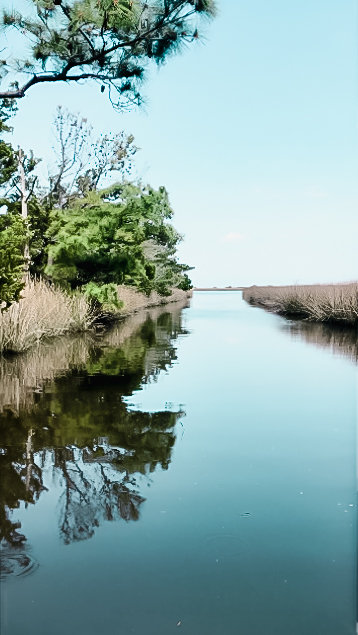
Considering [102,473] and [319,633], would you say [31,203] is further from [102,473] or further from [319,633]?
[319,633]

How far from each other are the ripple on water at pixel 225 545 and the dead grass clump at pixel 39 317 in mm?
8176

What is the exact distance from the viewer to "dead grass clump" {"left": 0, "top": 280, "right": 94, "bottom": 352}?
10.9 metres

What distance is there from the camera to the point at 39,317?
13.2 m

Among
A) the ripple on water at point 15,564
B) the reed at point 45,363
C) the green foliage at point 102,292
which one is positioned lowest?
the ripple on water at point 15,564

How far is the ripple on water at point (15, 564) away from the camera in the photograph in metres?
2.77

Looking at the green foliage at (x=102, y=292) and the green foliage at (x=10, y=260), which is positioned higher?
the green foliage at (x=10, y=260)

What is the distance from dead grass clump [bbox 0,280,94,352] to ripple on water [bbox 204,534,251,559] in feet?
26.8

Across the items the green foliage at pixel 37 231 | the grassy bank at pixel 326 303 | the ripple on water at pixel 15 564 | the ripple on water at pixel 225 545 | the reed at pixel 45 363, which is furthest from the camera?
the green foliage at pixel 37 231

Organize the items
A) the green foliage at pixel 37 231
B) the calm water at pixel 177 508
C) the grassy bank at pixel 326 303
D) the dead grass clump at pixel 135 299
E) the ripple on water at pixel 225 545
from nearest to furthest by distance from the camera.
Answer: the calm water at pixel 177 508, the ripple on water at pixel 225 545, the grassy bank at pixel 326 303, the green foliage at pixel 37 231, the dead grass clump at pixel 135 299

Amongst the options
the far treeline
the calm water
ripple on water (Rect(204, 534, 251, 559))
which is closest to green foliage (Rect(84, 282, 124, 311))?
the far treeline

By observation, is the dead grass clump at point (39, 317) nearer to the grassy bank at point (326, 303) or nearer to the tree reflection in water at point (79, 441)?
the tree reflection in water at point (79, 441)

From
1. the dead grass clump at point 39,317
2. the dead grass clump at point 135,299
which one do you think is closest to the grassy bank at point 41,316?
the dead grass clump at point 39,317

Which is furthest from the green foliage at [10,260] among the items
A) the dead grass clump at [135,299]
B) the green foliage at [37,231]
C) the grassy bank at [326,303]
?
the green foliage at [37,231]

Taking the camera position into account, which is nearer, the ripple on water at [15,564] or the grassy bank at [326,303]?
the ripple on water at [15,564]
